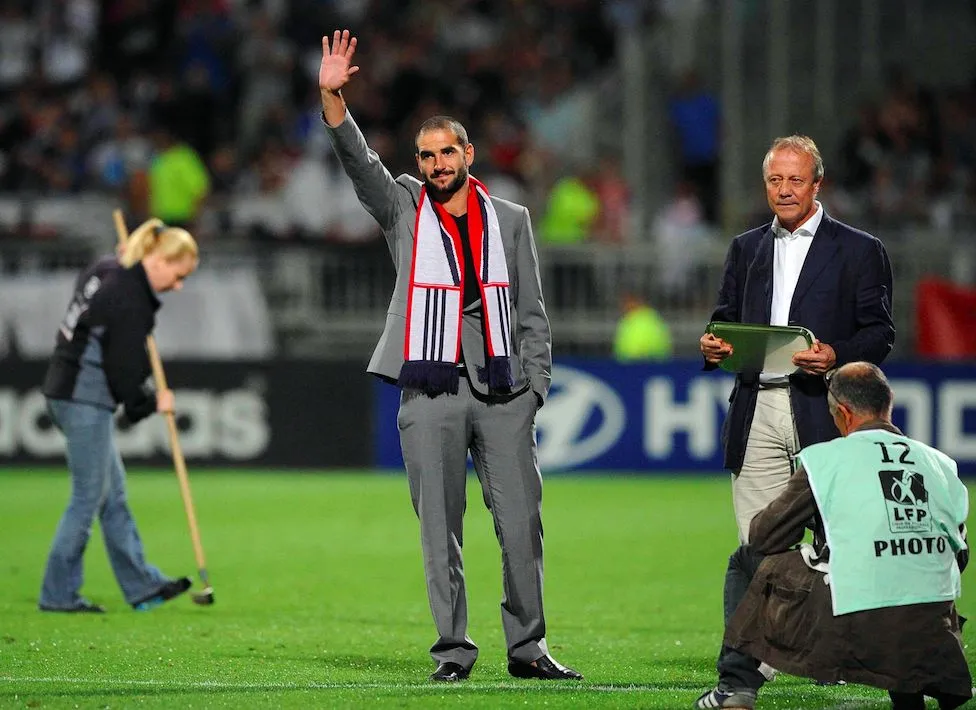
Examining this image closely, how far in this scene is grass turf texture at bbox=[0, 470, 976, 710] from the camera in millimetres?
6898

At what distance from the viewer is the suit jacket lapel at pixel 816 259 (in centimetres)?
702

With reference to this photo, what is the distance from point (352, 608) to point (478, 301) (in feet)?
10.7

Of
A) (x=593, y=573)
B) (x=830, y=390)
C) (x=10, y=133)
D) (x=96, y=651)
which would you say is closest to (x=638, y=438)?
(x=593, y=573)

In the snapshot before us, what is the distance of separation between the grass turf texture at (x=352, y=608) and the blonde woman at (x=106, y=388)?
240mm

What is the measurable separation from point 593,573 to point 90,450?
3.72 meters

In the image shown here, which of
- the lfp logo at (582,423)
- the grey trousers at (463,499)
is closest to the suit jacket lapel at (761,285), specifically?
the grey trousers at (463,499)

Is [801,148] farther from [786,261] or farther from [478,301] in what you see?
[478,301]

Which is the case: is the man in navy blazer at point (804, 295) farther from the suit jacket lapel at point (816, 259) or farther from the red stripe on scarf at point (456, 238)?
the red stripe on scarf at point (456, 238)

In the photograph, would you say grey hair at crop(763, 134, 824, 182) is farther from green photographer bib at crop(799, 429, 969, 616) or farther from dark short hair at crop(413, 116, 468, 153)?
green photographer bib at crop(799, 429, 969, 616)

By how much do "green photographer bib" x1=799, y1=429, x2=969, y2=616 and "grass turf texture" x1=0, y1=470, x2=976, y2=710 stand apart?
3.38 ft

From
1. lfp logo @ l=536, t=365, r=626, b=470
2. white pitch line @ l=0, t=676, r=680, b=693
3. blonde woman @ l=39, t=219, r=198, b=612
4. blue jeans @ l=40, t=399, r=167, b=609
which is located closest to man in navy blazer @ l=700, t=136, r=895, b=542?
white pitch line @ l=0, t=676, r=680, b=693

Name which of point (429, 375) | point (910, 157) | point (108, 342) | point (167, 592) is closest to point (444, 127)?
point (429, 375)

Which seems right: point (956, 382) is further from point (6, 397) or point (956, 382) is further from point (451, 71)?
point (6, 397)

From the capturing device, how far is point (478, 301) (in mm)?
7250
